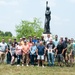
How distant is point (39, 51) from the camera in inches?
749

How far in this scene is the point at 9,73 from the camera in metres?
15.7

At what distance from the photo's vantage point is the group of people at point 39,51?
19180 millimetres

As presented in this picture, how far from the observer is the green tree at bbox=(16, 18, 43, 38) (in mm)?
71000

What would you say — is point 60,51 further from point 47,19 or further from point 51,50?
point 47,19

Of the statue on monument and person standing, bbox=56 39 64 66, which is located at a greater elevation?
the statue on monument

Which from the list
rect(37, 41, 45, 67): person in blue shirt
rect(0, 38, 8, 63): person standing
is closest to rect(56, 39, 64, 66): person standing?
rect(37, 41, 45, 67): person in blue shirt

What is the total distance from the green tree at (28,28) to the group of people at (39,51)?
5043cm

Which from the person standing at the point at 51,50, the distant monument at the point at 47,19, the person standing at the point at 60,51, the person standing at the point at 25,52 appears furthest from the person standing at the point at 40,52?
the distant monument at the point at 47,19

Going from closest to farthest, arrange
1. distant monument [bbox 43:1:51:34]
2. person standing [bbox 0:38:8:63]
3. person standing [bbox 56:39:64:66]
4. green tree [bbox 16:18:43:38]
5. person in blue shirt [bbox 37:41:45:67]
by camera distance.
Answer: person in blue shirt [bbox 37:41:45:67] < person standing [bbox 56:39:64:66] < person standing [bbox 0:38:8:63] < distant monument [bbox 43:1:51:34] < green tree [bbox 16:18:43:38]

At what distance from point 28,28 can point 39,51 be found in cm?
5285

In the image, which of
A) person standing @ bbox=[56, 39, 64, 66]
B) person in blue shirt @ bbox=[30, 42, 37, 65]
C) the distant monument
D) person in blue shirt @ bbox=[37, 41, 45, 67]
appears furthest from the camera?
the distant monument

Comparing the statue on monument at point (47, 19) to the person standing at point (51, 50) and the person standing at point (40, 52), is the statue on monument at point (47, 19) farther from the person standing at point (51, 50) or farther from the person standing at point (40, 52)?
the person standing at point (40, 52)

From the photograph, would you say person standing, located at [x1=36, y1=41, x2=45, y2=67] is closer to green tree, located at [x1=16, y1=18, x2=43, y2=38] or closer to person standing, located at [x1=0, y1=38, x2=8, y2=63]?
person standing, located at [x1=0, y1=38, x2=8, y2=63]

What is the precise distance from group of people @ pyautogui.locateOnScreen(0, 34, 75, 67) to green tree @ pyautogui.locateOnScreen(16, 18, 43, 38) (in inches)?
1985
